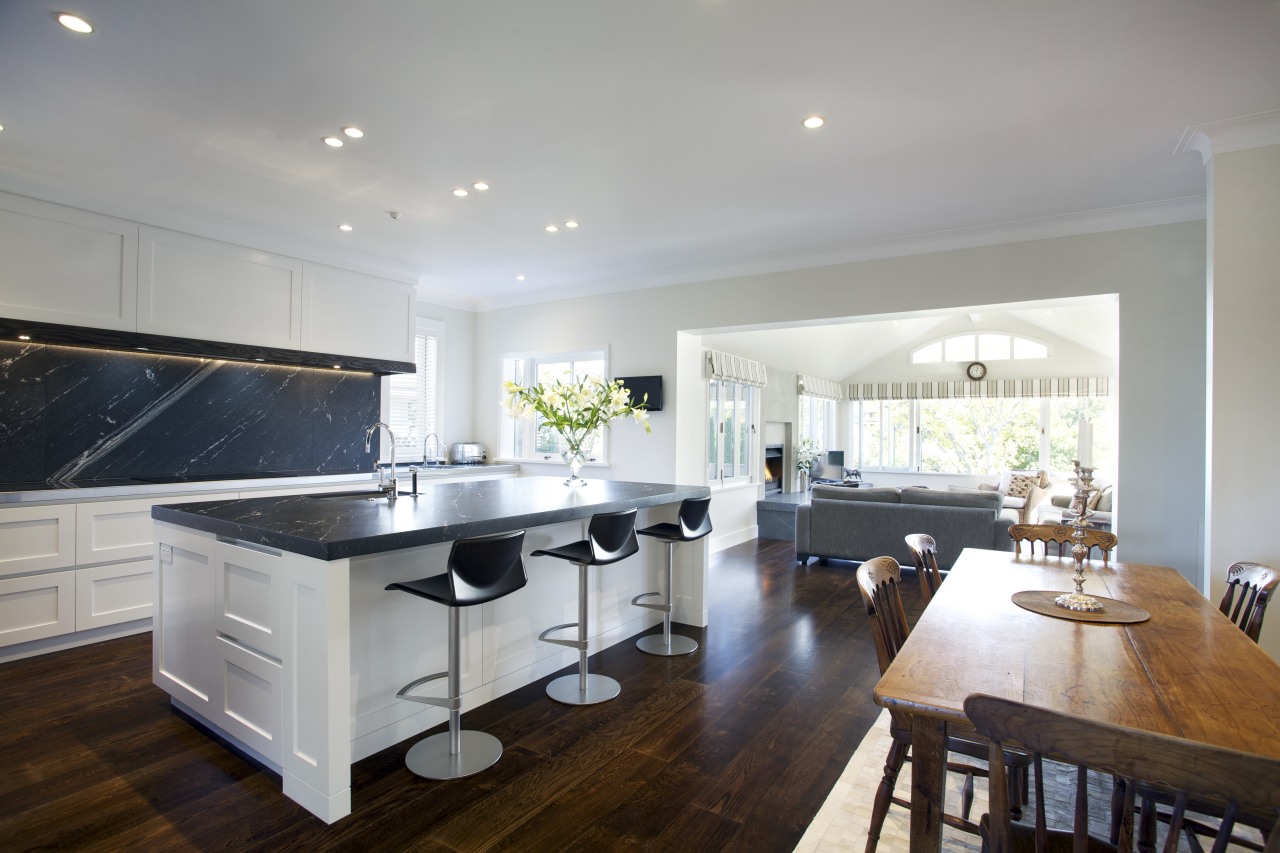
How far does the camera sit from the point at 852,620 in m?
4.39

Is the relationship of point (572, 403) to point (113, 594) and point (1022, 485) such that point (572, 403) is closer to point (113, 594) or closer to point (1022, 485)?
point (113, 594)

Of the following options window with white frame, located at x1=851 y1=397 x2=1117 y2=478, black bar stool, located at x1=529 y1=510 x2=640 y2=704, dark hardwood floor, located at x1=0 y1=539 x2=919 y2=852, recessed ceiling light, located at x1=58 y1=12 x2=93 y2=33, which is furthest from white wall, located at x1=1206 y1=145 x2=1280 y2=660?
window with white frame, located at x1=851 y1=397 x2=1117 y2=478

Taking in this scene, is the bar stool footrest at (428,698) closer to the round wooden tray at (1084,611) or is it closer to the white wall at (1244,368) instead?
the round wooden tray at (1084,611)

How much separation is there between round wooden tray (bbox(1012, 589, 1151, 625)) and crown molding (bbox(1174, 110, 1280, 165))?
8.05 feet

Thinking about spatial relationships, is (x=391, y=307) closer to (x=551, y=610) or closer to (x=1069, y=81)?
(x=551, y=610)

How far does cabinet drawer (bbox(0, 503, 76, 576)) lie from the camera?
348 cm

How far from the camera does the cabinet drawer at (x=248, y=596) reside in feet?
7.36

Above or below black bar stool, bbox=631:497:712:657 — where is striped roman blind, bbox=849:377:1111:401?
above

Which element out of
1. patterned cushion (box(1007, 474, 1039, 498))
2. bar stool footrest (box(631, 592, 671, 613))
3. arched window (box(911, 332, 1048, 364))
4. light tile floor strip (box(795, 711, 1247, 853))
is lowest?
light tile floor strip (box(795, 711, 1247, 853))

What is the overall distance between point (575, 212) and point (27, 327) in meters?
3.28

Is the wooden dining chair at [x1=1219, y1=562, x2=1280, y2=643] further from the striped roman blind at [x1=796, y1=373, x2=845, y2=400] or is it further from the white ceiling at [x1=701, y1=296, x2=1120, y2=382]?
the striped roman blind at [x1=796, y1=373, x2=845, y2=400]

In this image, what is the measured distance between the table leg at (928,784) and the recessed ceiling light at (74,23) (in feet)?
11.3

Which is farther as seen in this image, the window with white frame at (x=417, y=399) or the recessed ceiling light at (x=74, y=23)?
the window with white frame at (x=417, y=399)

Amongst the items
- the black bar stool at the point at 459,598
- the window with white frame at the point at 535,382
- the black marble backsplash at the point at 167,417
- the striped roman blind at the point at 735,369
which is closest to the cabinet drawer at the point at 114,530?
Result: the black marble backsplash at the point at 167,417
